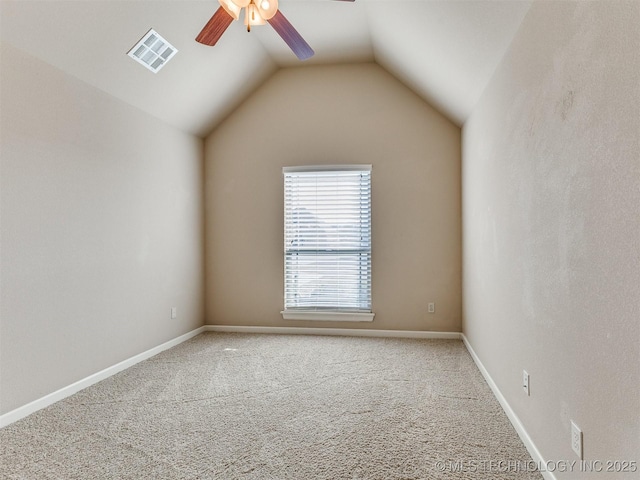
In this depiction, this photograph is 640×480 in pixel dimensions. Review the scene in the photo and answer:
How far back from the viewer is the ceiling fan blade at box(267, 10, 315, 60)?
2.38 metres

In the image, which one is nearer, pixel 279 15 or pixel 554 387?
pixel 554 387

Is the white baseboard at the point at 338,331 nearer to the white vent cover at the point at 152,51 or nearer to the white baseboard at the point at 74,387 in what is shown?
the white baseboard at the point at 74,387

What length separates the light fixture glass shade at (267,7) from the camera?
7.25ft

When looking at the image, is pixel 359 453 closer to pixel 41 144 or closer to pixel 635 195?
pixel 635 195

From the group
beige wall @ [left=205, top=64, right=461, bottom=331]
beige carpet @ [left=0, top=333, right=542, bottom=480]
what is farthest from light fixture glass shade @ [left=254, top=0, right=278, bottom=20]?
beige carpet @ [left=0, top=333, right=542, bottom=480]

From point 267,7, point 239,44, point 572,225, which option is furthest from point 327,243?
point 572,225

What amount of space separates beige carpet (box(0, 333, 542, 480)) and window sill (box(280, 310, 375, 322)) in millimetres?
925

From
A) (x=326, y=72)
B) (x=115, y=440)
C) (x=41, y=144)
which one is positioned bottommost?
(x=115, y=440)

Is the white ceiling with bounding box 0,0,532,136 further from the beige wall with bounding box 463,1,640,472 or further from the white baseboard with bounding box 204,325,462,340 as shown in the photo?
the white baseboard with bounding box 204,325,462,340

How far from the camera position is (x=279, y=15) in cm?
236

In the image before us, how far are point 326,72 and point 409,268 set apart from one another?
101 inches

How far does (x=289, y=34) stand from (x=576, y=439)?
2703mm

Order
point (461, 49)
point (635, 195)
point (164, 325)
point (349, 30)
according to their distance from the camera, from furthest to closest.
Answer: point (164, 325), point (349, 30), point (461, 49), point (635, 195)

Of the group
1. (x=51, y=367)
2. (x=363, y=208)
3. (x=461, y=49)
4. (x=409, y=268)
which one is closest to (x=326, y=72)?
(x=363, y=208)
